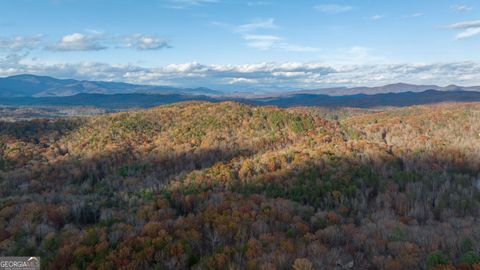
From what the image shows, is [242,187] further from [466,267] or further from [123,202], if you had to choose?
[466,267]

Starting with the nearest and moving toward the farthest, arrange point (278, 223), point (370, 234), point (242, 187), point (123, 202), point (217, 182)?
point (370, 234), point (278, 223), point (123, 202), point (242, 187), point (217, 182)

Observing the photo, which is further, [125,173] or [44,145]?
[44,145]

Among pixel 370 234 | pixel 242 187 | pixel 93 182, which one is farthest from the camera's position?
pixel 93 182

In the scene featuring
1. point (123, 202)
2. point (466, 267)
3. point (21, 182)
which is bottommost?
point (21, 182)

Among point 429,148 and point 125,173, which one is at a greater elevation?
point 429,148

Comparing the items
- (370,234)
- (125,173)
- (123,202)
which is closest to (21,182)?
(125,173)

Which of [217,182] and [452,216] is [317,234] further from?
[217,182]

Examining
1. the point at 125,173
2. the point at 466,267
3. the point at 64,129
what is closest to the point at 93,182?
the point at 125,173
